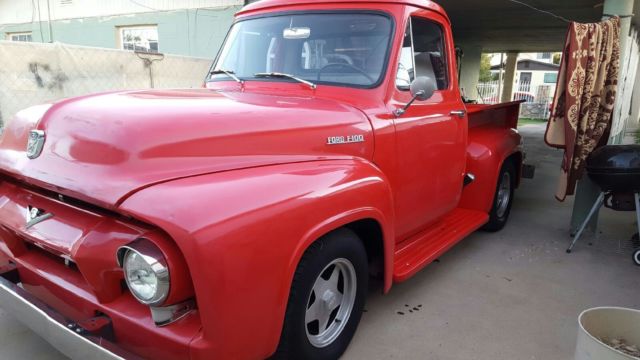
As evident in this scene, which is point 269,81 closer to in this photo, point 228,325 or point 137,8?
point 228,325

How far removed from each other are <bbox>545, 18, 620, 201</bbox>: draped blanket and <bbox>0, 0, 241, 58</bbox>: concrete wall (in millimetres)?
7780

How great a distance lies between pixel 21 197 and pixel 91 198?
2.44 feet

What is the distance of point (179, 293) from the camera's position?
5.44ft

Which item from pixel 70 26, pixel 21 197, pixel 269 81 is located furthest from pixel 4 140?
pixel 70 26

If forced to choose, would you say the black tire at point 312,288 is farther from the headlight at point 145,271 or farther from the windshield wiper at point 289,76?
the windshield wiper at point 289,76

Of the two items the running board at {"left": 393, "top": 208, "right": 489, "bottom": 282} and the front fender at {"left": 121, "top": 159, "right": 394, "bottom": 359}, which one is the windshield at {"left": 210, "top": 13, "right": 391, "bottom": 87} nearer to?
the front fender at {"left": 121, "top": 159, "right": 394, "bottom": 359}

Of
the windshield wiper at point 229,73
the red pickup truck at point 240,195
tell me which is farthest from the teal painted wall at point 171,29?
the red pickup truck at point 240,195

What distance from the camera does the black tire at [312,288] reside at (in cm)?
206

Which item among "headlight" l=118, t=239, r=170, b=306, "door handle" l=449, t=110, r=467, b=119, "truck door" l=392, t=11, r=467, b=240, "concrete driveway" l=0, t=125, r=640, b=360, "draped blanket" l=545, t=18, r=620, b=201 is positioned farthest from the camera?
"draped blanket" l=545, t=18, r=620, b=201

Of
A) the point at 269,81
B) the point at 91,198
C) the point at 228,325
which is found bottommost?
the point at 228,325

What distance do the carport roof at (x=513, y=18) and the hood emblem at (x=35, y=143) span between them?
25.8 feet

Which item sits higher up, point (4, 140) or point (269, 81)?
point (269, 81)

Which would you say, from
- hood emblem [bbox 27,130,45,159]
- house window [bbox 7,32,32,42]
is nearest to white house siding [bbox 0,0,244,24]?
house window [bbox 7,32,32,42]

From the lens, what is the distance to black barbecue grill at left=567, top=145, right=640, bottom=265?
384 centimetres
